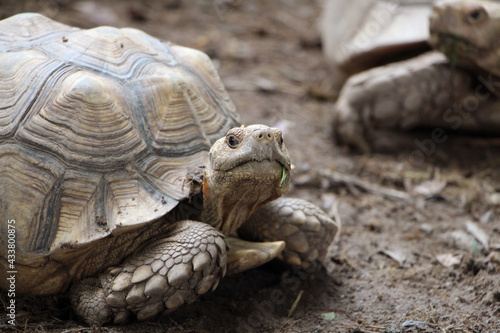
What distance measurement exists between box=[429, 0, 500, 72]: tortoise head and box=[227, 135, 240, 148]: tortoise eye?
309 cm

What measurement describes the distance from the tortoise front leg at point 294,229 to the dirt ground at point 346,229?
209mm

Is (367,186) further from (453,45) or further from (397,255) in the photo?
(453,45)

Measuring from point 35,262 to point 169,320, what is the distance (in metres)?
0.68

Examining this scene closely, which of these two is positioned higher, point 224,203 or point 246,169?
point 246,169

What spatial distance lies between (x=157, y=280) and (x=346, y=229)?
1.85m

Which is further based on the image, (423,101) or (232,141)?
(423,101)

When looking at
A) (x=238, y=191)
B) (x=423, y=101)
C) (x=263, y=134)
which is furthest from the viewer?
(x=423, y=101)

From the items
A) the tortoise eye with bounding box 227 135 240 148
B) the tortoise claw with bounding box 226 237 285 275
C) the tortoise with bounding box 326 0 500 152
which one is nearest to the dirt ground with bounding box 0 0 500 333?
the tortoise with bounding box 326 0 500 152

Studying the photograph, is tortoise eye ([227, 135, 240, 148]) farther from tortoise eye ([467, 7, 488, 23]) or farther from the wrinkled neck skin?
tortoise eye ([467, 7, 488, 23])

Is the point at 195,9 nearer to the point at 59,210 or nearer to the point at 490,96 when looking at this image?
the point at 490,96

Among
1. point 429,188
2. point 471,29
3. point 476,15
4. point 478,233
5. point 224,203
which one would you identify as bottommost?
point 429,188

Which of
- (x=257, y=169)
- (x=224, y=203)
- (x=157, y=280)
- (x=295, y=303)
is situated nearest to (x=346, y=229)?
(x=295, y=303)

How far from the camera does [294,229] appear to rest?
2.80m

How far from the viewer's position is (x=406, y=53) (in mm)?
5652
